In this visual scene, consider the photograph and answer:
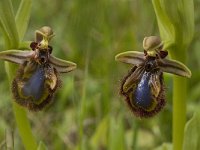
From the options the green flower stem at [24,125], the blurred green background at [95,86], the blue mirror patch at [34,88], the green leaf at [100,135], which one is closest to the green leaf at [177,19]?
the blurred green background at [95,86]

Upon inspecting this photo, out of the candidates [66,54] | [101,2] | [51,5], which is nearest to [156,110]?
[101,2]

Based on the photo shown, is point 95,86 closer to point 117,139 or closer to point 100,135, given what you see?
point 100,135

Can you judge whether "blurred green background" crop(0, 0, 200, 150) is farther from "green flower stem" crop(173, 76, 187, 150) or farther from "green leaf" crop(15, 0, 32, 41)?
"green leaf" crop(15, 0, 32, 41)

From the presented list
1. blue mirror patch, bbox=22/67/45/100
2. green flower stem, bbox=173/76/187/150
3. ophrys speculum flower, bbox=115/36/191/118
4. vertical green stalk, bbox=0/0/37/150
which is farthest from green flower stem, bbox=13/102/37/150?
green flower stem, bbox=173/76/187/150

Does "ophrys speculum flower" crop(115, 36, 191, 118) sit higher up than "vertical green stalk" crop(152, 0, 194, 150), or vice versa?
"vertical green stalk" crop(152, 0, 194, 150)

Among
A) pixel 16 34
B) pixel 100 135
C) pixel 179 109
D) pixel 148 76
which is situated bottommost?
pixel 100 135

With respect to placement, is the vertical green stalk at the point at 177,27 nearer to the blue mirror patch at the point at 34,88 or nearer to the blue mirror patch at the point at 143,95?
the blue mirror patch at the point at 143,95

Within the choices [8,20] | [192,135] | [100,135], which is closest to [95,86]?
[100,135]
